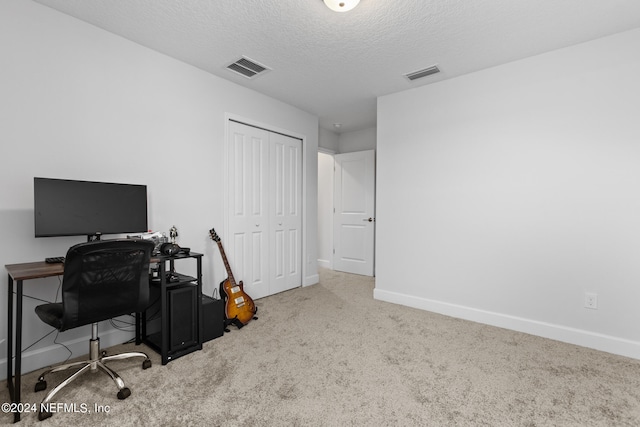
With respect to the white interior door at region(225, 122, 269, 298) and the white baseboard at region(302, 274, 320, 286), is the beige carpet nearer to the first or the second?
the white interior door at region(225, 122, 269, 298)

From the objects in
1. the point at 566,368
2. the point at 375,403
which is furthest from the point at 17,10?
the point at 566,368

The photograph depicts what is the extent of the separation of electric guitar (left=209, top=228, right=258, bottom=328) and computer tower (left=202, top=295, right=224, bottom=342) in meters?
0.21

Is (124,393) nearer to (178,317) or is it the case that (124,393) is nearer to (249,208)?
(178,317)

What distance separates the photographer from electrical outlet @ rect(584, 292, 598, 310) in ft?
8.49

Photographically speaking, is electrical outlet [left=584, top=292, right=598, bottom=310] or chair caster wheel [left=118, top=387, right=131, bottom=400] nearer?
chair caster wheel [left=118, top=387, right=131, bottom=400]

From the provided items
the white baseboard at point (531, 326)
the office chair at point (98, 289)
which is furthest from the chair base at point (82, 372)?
the white baseboard at point (531, 326)

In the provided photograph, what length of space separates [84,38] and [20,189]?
1281 mm

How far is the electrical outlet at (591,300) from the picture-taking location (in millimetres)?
2588

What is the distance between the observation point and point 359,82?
3.43m

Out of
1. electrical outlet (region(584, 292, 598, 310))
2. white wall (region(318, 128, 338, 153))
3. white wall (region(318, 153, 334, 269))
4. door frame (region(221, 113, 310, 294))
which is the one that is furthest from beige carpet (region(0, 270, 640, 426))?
white wall (region(318, 128, 338, 153))

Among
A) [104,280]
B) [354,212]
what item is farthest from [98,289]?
[354,212]

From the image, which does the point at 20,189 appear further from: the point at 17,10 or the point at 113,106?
the point at 17,10

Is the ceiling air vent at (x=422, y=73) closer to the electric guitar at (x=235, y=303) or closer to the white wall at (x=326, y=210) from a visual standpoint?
the white wall at (x=326, y=210)

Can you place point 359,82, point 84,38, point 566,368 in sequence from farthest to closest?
point 359,82
point 84,38
point 566,368
